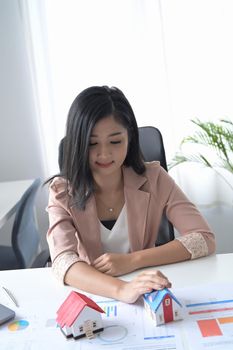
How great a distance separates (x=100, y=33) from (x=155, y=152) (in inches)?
47.5

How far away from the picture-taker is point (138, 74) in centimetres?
247

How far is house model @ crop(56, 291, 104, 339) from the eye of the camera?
0.82 metres

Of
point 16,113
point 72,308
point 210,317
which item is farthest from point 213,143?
point 72,308

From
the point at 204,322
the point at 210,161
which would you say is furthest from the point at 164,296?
the point at 210,161

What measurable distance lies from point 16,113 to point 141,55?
902mm

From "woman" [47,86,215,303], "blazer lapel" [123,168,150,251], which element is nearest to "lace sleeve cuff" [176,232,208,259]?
"woman" [47,86,215,303]

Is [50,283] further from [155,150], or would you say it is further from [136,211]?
[155,150]

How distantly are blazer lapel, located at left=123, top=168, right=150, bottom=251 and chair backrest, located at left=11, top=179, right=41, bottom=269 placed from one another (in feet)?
2.36

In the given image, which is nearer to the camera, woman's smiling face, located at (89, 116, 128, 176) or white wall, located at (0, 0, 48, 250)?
woman's smiling face, located at (89, 116, 128, 176)

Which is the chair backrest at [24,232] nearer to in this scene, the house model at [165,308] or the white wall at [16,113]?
the white wall at [16,113]

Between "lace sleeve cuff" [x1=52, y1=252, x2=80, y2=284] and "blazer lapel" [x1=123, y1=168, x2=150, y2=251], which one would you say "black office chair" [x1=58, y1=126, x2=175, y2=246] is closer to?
"blazer lapel" [x1=123, y1=168, x2=150, y2=251]

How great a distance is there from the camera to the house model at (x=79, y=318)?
82 centimetres

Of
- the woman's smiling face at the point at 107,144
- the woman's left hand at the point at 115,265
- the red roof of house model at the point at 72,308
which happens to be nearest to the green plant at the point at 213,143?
the woman's smiling face at the point at 107,144

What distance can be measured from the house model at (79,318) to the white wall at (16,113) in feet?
6.25
